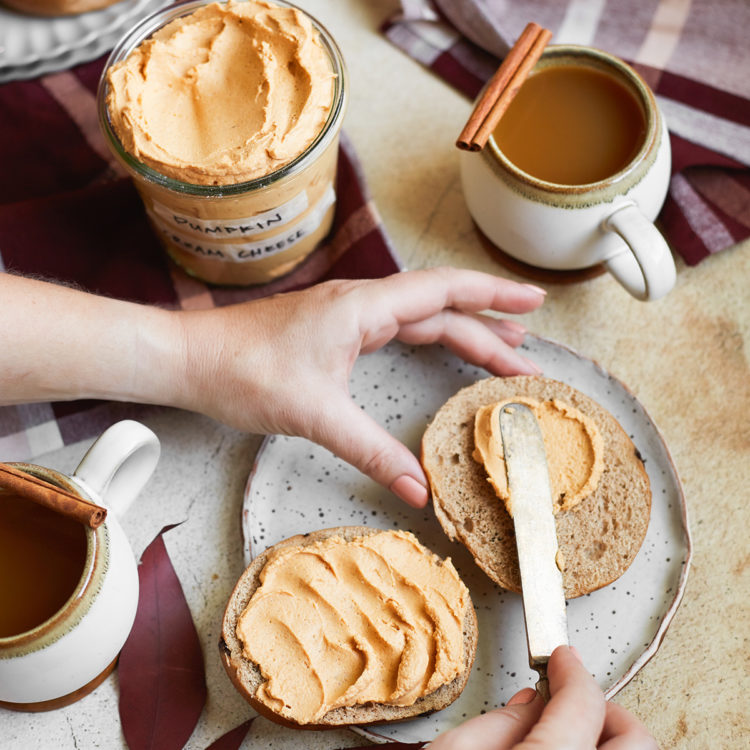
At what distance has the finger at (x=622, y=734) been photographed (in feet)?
3.43

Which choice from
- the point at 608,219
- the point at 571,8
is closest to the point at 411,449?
the point at 608,219

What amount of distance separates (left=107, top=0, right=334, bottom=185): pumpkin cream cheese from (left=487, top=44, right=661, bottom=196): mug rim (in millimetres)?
321

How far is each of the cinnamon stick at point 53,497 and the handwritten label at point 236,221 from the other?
49 centimetres

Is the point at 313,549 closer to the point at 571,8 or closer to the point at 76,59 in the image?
the point at 76,59

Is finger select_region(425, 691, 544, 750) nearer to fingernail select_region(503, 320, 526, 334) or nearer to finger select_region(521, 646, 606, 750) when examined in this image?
finger select_region(521, 646, 606, 750)

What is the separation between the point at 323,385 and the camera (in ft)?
4.30

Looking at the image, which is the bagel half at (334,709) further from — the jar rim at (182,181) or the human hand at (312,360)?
the jar rim at (182,181)

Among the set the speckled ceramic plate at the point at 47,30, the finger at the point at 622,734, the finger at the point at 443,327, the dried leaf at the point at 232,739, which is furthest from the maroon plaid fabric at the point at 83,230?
the finger at the point at 622,734

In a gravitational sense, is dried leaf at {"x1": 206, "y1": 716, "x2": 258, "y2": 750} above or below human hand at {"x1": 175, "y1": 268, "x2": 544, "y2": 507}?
below

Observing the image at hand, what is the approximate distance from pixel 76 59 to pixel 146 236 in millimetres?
409

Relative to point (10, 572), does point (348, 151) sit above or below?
above

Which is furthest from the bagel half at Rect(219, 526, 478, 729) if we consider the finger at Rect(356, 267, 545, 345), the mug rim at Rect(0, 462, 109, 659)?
the finger at Rect(356, 267, 545, 345)

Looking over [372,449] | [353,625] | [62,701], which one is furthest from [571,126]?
[62,701]

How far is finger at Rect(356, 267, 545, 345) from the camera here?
1.37m
